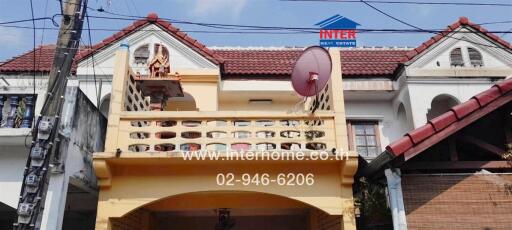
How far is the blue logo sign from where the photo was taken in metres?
7.63

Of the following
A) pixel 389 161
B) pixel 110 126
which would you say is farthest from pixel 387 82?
pixel 110 126

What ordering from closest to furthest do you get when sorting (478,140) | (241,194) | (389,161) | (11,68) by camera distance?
1. (389,161)
2. (478,140)
3. (241,194)
4. (11,68)

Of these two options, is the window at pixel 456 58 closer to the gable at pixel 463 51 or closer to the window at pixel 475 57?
the gable at pixel 463 51

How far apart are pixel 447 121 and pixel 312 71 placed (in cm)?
210

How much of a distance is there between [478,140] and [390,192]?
5.34 ft

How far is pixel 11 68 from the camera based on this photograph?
932cm

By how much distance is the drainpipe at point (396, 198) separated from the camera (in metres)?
5.46

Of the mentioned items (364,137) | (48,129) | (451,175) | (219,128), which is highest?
(364,137)

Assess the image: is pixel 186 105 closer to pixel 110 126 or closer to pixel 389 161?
pixel 110 126

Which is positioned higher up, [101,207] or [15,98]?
[15,98]

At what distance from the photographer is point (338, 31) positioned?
7.84m

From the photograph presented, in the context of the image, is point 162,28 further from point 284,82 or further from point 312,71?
point 312,71

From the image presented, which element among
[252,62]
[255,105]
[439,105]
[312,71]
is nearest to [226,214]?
[255,105]

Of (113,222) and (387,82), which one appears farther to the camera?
(387,82)
